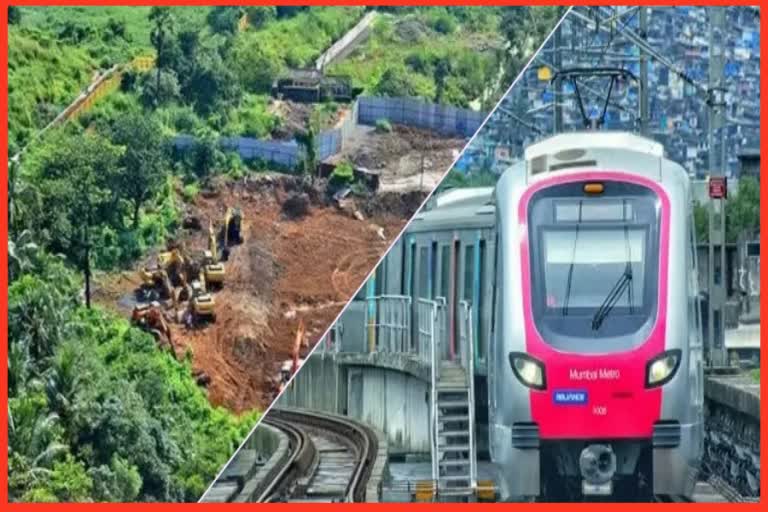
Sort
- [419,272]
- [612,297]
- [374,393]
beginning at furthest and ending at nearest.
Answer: [374,393] < [419,272] < [612,297]

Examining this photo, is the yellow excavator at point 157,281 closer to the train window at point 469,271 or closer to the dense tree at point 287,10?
the train window at point 469,271

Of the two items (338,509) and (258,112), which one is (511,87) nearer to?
(258,112)

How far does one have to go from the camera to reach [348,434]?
17.8 meters

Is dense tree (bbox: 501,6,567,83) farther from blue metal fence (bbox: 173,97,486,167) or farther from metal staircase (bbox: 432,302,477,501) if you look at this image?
metal staircase (bbox: 432,302,477,501)

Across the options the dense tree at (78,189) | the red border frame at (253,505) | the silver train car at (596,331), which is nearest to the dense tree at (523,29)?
the red border frame at (253,505)

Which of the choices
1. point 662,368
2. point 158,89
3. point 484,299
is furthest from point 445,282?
point 662,368

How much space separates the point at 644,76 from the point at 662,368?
3.85 metres

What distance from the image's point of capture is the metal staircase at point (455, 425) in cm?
1600

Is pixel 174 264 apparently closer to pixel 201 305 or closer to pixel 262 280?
pixel 201 305

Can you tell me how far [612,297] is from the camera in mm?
15000

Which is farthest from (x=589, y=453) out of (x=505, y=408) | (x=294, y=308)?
(x=294, y=308)

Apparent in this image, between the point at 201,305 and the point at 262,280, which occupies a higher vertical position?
the point at 262,280

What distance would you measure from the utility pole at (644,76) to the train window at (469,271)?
2.09 metres

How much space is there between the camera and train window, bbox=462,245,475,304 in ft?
54.4
